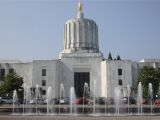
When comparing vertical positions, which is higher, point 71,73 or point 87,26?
point 87,26

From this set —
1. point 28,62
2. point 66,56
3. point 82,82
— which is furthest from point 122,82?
point 28,62

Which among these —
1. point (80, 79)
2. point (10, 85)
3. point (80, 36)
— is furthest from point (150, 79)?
point (10, 85)

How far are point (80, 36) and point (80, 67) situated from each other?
310 inches

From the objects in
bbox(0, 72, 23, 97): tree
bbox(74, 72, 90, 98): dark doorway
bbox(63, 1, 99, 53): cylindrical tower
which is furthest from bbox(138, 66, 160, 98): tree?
→ bbox(0, 72, 23, 97): tree

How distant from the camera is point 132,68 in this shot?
210 feet

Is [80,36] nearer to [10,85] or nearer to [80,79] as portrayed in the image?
[80,79]

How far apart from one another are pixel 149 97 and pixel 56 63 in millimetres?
21261

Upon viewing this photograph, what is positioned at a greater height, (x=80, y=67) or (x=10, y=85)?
(x=80, y=67)

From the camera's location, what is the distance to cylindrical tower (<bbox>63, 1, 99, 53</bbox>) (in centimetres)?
6962

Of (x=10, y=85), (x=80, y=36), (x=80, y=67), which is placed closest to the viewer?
(x=10, y=85)

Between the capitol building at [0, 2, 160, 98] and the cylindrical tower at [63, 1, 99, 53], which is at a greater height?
the cylindrical tower at [63, 1, 99, 53]

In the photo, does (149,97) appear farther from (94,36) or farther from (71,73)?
(94,36)

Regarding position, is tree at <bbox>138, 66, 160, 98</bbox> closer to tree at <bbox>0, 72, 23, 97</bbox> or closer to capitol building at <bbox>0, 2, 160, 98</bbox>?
capitol building at <bbox>0, 2, 160, 98</bbox>

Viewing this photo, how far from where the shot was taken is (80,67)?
66000 mm
